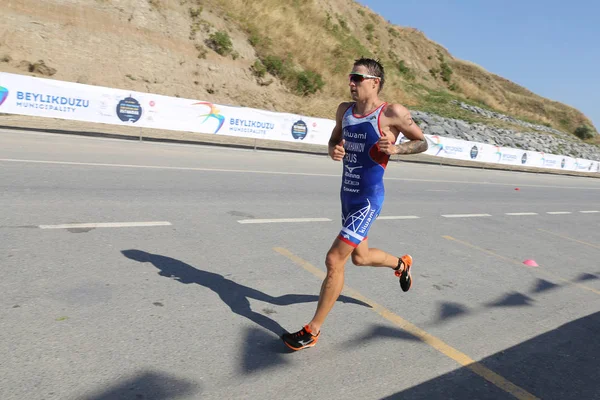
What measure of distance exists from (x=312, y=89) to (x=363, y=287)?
3089cm

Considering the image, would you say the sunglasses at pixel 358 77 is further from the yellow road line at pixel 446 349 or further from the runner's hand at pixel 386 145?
the yellow road line at pixel 446 349

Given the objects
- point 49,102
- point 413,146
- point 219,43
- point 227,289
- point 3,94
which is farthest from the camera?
point 219,43

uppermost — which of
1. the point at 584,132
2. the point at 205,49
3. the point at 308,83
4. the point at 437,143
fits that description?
the point at 205,49

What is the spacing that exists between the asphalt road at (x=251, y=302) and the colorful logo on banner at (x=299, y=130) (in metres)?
12.6

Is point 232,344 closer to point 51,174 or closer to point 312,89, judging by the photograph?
point 51,174

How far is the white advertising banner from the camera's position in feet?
52.3

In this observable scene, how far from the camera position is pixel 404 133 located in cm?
409

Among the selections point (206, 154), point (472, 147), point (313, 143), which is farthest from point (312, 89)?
point (206, 154)

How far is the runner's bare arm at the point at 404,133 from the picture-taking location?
12.8 ft

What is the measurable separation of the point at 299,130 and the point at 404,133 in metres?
18.3

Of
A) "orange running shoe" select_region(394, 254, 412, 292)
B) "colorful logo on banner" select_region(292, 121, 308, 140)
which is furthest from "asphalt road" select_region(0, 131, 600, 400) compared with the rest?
"colorful logo on banner" select_region(292, 121, 308, 140)

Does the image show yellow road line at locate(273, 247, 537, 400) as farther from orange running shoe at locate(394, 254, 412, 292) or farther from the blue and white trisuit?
the blue and white trisuit

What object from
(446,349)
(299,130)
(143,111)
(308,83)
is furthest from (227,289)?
(308,83)

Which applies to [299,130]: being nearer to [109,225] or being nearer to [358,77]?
[109,225]
